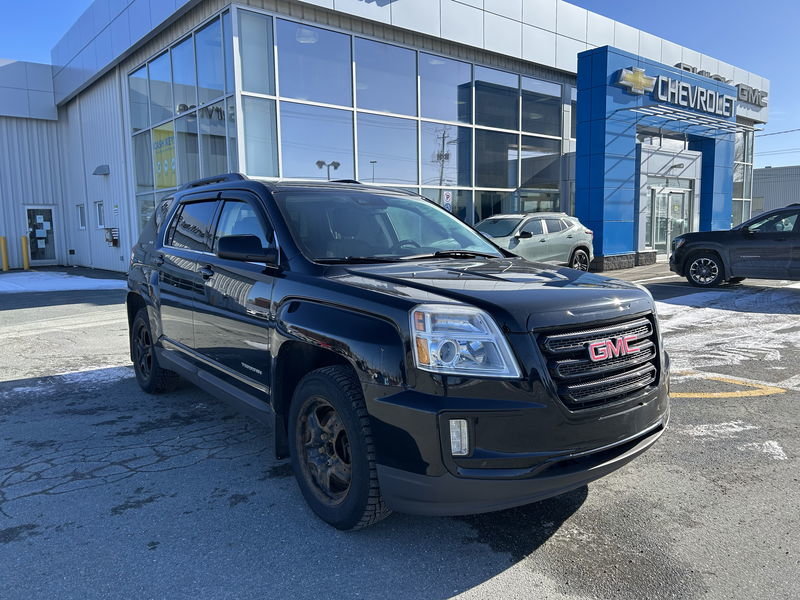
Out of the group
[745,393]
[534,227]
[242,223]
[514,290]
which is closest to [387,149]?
[534,227]

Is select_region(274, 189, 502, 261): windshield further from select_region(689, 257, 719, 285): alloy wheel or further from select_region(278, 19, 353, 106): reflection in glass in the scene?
select_region(278, 19, 353, 106): reflection in glass

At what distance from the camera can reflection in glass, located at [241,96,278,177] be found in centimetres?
1298

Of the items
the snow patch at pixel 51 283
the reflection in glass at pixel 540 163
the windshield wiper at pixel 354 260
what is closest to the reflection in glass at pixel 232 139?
the snow patch at pixel 51 283

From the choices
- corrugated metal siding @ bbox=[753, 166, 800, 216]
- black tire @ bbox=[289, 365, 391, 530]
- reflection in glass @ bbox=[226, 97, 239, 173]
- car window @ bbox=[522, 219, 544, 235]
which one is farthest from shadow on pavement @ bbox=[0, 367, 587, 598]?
corrugated metal siding @ bbox=[753, 166, 800, 216]

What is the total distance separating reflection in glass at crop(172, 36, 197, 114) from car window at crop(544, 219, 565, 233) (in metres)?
9.30

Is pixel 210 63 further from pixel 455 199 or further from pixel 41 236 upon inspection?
pixel 41 236

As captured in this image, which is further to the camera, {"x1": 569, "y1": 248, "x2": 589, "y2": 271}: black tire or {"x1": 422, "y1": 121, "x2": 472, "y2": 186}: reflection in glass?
{"x1": 422, "y1": 121, "x2": 472, "y2": 186}: reflection in glass

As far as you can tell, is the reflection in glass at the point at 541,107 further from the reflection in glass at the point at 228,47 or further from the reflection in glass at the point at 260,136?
the reflection in glass at the point at 228,47

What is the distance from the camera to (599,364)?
2.69 m

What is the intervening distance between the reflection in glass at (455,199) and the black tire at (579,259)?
3.16 meters

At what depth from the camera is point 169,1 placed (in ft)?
45.9

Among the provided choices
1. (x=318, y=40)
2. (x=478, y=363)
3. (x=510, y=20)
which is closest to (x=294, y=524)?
(x=478, y=363)

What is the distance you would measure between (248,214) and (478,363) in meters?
2.19

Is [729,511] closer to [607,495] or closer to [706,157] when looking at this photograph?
[607,495]
